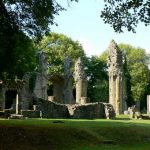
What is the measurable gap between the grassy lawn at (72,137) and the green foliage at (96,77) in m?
46.6

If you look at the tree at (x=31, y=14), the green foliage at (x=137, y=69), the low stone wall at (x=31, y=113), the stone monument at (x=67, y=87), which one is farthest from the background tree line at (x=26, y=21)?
the green foliage at (x=137, y=69)

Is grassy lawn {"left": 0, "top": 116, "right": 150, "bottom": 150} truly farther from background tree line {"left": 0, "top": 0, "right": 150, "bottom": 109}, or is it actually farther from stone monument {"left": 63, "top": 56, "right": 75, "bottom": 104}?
stone monument {"left": 63, "top": 56, "right": 75, "bottom": 104}

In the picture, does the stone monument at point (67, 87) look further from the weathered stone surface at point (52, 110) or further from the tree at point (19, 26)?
the tree at point (19, 26)

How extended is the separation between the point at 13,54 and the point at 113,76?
79.1 ft

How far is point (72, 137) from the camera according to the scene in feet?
68.9

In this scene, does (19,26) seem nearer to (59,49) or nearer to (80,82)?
(80,82)

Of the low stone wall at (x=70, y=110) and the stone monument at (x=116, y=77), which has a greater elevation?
the stone monument at (x=116, y=77)

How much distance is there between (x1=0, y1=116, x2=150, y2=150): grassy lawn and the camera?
19.2m

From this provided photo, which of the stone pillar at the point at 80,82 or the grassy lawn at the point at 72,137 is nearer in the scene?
the grassy lawn at the point at 72,137

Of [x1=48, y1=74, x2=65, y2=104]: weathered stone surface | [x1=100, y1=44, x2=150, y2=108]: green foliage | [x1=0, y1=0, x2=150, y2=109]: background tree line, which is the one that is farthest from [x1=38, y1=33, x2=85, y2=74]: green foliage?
[x1=0, y1=0, x2=150, y2=109]: background tree line

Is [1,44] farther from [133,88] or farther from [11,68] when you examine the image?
[133,88]

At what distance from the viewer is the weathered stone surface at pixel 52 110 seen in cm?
3453

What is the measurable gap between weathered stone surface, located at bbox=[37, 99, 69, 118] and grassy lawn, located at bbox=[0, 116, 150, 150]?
438 inches

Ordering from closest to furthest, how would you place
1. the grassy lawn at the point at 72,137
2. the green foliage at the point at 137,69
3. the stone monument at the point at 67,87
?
the grassy lawn at the point at 72,137
the stone monument at the point at 67,87
the green foliage at the point at 137,69
